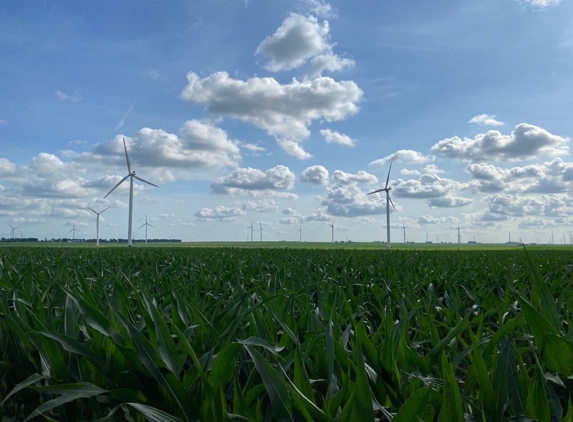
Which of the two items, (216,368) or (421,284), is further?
(421,284)

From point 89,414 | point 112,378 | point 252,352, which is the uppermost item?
point 252,352

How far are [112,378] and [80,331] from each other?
81 cm

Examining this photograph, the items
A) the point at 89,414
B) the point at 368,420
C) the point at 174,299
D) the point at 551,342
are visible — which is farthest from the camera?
the point at 174,299

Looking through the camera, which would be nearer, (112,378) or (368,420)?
(368,420)

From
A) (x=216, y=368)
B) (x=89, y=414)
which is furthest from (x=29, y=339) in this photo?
(x=216, y=368)

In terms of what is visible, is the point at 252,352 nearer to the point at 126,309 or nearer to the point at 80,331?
the point at 126,309

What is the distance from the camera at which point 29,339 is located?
227 cm

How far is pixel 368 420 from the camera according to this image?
1.28 m

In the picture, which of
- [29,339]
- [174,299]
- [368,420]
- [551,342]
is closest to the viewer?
[368,420]

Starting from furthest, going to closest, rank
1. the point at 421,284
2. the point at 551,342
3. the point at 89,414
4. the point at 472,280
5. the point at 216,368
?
the point at 472,280, the point at 421,284, the point at 89,414, the point at 551,342, the point at 216,368

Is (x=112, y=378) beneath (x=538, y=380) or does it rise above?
beneath

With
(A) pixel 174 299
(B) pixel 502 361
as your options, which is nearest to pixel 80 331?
(A) pixel 174 299

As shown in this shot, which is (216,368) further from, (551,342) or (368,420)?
(551,342)

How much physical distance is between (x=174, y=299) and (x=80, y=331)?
72 centimetres
